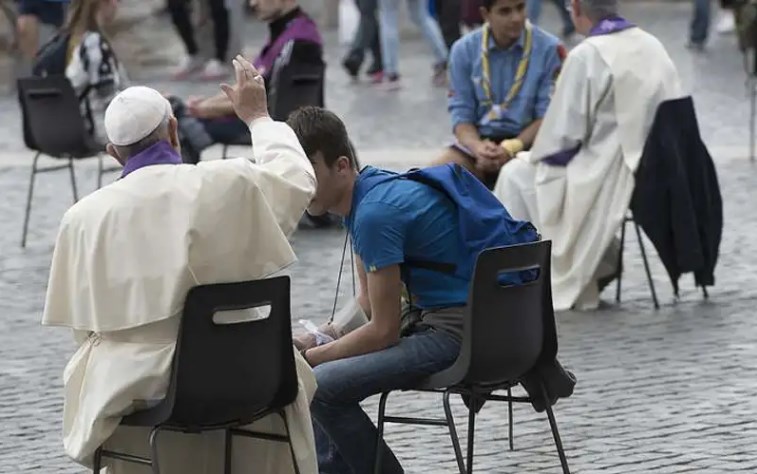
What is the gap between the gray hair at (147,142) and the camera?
457 cm

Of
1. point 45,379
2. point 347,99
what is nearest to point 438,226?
point 45,379

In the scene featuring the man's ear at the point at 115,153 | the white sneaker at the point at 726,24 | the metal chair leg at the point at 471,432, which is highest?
the man's ear at the point at 115,153

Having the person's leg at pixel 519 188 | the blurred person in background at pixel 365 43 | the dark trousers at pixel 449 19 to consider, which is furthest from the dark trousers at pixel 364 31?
the person's leg at pixel 519 188

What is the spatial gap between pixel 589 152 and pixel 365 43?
803 centimetres

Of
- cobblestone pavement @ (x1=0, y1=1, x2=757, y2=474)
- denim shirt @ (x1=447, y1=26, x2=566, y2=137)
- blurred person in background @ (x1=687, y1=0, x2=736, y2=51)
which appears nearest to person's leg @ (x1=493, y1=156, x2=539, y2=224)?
denim shirt @ (x1=447, y1=26, x2=566, y2=137)

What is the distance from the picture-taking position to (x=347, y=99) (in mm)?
14750

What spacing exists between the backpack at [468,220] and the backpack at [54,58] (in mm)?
4975

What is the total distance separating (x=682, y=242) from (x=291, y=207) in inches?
138

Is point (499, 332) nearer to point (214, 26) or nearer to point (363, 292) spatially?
point (363, 292)

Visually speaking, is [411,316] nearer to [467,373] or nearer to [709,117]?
[467,373]

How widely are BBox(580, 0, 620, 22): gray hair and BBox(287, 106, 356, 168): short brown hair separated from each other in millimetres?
3085

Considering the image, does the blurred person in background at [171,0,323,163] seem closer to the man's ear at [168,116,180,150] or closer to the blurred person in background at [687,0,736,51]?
the man's ear at [168,116,180,150]

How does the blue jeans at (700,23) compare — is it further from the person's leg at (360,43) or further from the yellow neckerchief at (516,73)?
the yellow neckerchief at (516,73)

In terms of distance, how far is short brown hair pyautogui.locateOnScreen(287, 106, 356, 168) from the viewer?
193 inches
